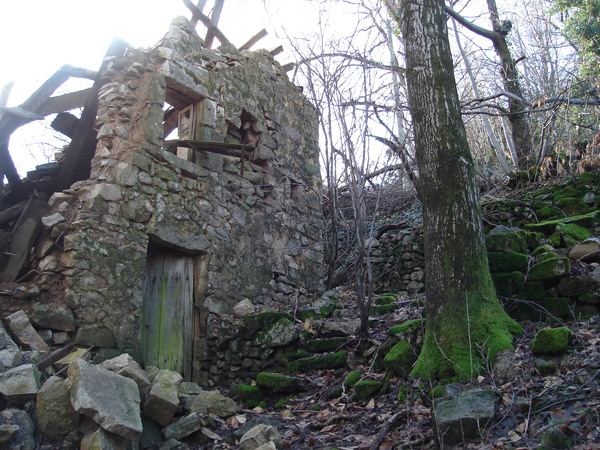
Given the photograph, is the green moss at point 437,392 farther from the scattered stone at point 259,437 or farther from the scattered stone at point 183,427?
the scattered stone at point 183,427

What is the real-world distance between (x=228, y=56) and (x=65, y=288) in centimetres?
412

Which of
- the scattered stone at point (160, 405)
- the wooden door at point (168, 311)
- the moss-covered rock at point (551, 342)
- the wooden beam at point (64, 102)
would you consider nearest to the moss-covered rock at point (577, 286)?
the moss-covered rock at point (551, 342)

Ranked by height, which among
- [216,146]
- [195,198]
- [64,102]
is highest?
[64,102]

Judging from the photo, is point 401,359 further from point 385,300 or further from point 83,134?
point 83,134

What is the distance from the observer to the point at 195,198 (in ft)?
20.4

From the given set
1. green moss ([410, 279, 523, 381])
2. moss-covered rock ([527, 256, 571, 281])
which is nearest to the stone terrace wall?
green moss ([410, 279, 523, 381])

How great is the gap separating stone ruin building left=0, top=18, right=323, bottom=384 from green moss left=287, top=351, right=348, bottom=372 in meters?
1.05

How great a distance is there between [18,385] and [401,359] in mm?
2922

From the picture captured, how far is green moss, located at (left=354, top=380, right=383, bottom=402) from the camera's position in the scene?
413 centimetres

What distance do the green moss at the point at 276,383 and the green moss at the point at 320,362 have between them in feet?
0.89

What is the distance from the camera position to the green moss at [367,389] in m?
4.13

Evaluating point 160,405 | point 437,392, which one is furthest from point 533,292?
point 160,405

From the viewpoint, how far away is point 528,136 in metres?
10.3

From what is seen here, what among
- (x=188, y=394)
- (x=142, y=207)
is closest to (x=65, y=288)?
(x=142, y=207)
